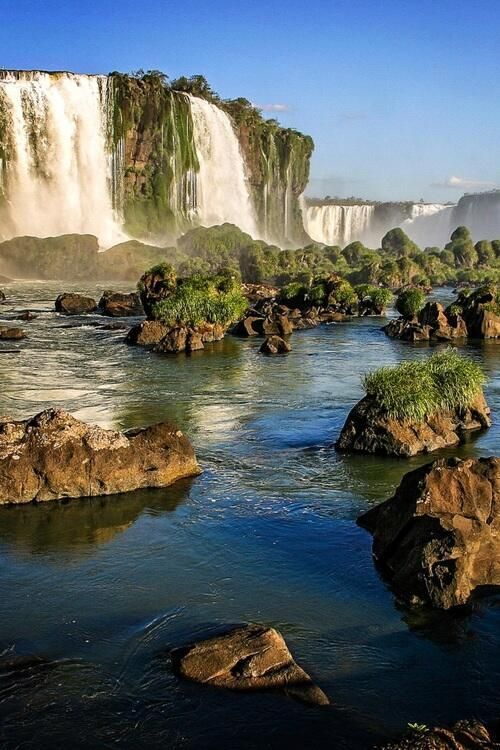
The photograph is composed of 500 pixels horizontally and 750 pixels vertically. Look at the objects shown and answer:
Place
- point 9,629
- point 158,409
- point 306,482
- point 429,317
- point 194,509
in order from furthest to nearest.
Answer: point 429,317
point 158,409
point 306,482
point 194,509
point 9,629

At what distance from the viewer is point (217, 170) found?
121250 millimetres

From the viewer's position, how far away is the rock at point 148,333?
139 feet

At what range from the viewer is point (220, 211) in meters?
124

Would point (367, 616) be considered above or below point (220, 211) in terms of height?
below

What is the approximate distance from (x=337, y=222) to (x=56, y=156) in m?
69.2

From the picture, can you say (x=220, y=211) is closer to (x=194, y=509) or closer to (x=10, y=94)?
(x=10, y=94)

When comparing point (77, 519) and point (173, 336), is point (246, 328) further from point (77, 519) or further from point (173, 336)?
point (77, 519)

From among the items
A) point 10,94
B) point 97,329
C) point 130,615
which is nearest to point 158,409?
point 130,615

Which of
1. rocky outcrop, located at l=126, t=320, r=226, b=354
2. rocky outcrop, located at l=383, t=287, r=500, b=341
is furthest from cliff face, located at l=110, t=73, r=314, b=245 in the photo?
rocky outcrop, located at l=126, t=320, r=226, b=354

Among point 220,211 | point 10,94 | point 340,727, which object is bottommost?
point 340,727

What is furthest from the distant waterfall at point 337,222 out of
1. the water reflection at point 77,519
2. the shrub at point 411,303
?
the water reflection at point 77,519

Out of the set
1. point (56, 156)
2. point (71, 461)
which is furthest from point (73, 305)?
point (56, 156)

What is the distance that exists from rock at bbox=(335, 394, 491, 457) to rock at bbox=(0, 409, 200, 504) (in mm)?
5336

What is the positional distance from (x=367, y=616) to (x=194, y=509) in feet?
18.8
